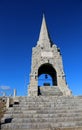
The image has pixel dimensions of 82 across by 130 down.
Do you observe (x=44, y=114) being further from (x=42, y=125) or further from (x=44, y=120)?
(x=42, y=125)

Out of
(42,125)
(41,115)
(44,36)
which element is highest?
(44,36)

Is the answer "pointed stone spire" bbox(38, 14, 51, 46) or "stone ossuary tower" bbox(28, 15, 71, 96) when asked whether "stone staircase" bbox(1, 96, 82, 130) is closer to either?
"stone ossuary tower" bbox(28, 15, 71, 96)

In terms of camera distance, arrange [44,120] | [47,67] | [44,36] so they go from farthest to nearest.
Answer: [44,36], [47,67], [44,120]

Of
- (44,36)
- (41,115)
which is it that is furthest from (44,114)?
(44,36)

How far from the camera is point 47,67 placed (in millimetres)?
25953

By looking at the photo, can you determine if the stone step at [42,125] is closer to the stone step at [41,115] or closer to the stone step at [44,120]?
the stone step at [44,120]

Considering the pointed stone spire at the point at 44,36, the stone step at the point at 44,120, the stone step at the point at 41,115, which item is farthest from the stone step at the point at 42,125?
the pointed stone spire at the point at 44,36

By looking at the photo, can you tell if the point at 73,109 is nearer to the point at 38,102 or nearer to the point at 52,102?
the point at 52,102

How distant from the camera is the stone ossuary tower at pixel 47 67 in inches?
820

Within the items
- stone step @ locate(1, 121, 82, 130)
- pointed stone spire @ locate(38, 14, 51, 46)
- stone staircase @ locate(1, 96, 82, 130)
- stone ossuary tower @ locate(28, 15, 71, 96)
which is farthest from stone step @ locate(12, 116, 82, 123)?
pointed stone spire @ locate(38, 14, 51, 46)

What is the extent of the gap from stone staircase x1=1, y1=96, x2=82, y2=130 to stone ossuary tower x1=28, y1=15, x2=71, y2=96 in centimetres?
501

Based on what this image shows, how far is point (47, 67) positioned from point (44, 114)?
14266 mm

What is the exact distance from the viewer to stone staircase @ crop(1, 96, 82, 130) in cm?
1049

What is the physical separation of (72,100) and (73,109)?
2.27 m
